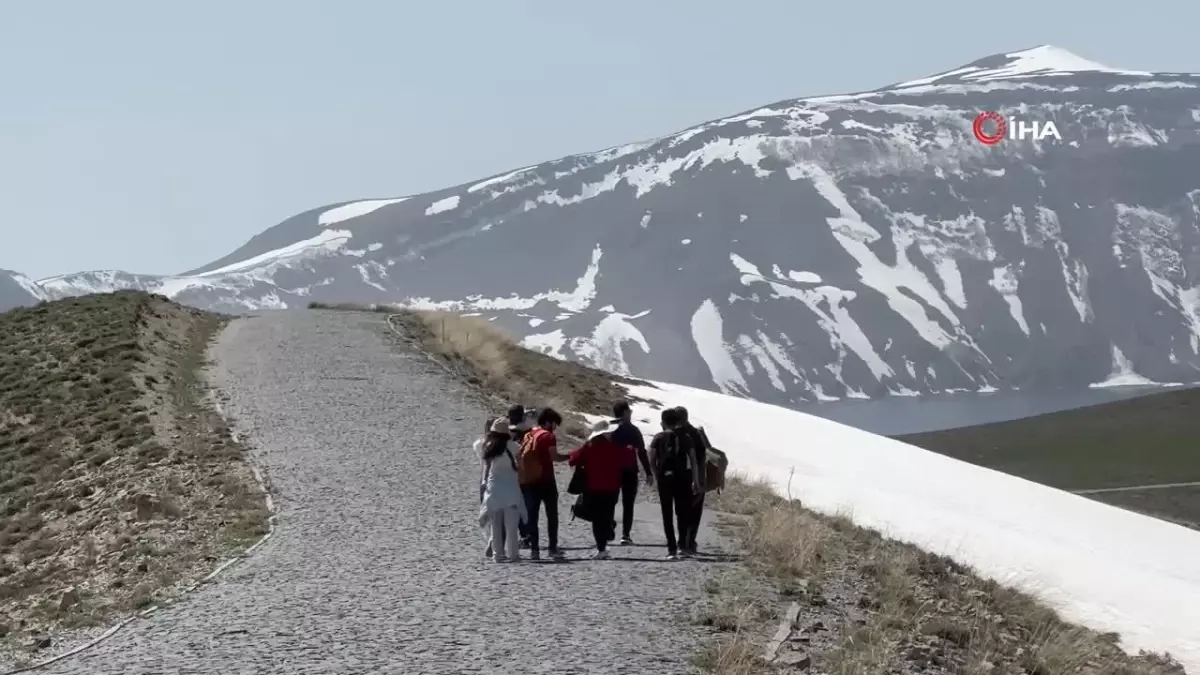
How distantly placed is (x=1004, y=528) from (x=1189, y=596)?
6.05 m

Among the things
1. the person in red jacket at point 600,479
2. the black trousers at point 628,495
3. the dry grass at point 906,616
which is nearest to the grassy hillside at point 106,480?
the person in red jacket at point 600,479

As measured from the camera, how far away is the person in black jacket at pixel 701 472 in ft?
51.1

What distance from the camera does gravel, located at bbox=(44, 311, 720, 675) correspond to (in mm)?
10891

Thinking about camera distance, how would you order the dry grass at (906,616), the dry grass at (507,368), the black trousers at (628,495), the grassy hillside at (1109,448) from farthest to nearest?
the grassy hillside at (1109,448)
the dry grass at (507,368)
the black trousers at (628,495)
the dry grass at (906,616)

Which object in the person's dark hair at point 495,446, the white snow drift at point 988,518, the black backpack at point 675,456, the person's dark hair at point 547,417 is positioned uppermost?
the person's dark hair at point 547,417

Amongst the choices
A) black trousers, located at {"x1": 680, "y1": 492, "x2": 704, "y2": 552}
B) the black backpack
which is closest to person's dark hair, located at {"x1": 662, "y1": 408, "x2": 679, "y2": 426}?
the black backpack

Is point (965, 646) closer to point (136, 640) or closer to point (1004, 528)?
point (136, 640)

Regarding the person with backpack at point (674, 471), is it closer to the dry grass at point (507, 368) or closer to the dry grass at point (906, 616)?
the dry grass at point (906, 616)

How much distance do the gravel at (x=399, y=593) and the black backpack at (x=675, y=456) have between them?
1.00m

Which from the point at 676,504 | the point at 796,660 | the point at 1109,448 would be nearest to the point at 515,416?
the point at 676,504

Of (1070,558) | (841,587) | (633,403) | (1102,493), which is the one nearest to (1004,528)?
(1070,558)

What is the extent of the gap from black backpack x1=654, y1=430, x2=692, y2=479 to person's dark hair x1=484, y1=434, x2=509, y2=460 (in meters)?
1.74

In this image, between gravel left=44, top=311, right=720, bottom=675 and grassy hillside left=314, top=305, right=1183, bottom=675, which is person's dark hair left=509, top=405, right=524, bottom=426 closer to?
gravel left=44, top=311, right=720, bottom=675

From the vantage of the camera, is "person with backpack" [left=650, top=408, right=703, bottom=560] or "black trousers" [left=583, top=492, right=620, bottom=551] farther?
"black trousers" [left=583, top=492, right=620, bottom=551]
